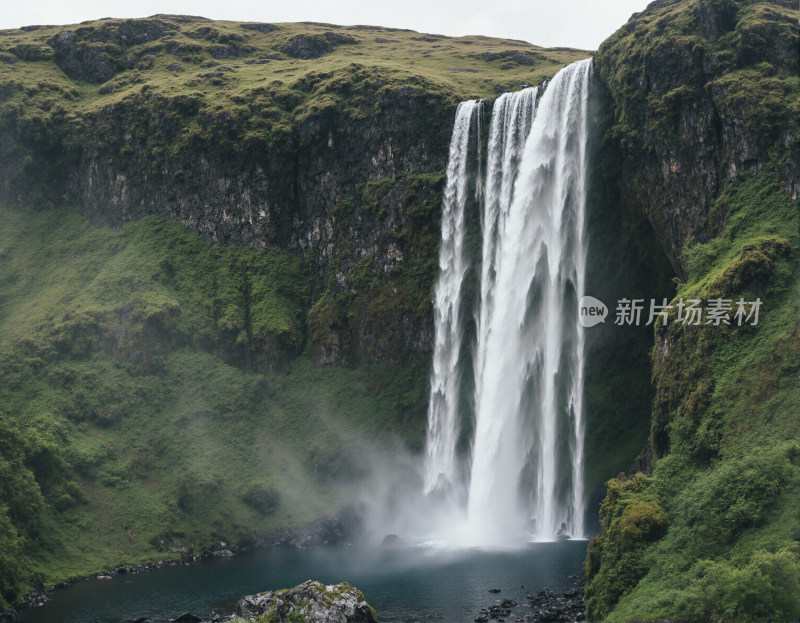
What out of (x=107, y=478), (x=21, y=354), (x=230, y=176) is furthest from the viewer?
(x=230, y=176)

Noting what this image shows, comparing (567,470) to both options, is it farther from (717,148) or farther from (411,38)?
(411,38)

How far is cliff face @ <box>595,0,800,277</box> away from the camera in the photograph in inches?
1938

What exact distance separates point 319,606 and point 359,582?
14086 millimetres

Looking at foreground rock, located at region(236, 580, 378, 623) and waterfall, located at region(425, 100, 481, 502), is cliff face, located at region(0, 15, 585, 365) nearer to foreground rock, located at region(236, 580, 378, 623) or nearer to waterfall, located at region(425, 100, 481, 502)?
waterfall, located at region(425, 100, 481, 502)

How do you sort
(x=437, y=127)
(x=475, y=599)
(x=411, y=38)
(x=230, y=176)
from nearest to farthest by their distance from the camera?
(x=475, y=599)
(x=437, y=127)
(x=230, y=176)
(x=411, y=38)

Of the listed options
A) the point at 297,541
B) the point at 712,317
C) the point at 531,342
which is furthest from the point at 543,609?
the point at 297,541

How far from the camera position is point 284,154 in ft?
269

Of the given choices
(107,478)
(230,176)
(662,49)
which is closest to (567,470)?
(662,49)

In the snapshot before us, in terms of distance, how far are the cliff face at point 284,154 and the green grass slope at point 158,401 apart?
3.01 meters

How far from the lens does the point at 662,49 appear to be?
5556 centimetres

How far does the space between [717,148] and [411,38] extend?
79667 mm

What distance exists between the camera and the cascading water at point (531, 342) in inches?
2275

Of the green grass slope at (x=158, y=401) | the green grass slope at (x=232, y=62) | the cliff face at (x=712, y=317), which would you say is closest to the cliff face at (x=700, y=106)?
the cliff face at (x=712, y=317)

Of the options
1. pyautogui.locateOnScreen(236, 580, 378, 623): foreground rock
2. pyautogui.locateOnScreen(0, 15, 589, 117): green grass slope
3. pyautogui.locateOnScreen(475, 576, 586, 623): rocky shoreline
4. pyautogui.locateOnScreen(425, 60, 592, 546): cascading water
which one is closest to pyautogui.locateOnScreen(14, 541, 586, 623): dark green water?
pyautogui.locateOnScreen(475, 576, 586, 623): rocky shoreline
